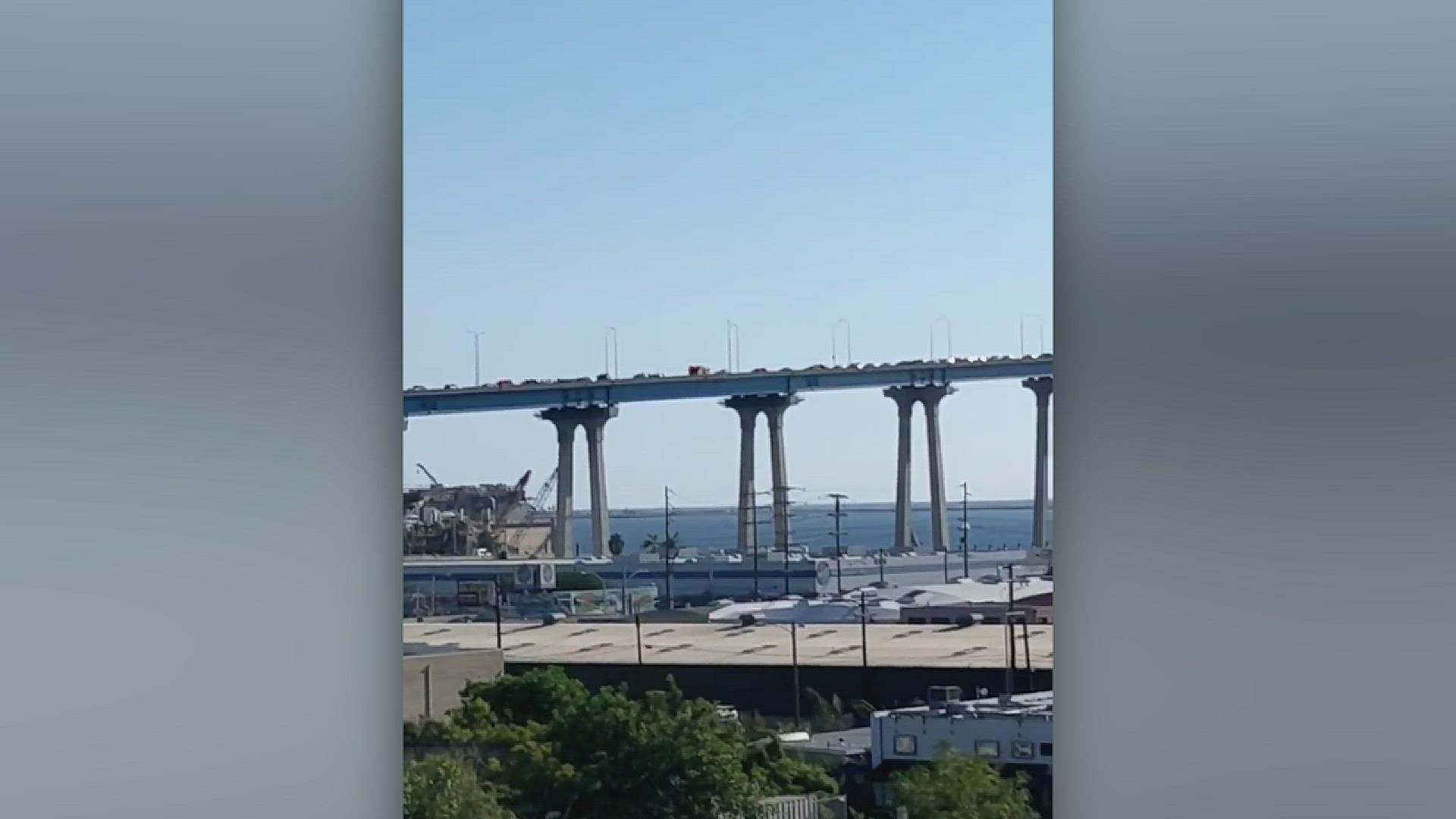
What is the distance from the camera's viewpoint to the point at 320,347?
2.02m

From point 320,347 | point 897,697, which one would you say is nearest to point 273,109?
point 320,347

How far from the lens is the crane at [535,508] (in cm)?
207

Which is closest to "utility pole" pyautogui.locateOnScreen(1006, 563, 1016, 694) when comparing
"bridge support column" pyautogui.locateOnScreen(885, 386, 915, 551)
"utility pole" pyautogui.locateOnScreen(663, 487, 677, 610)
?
"bridge support column" pyautogui.locateOnScreen(885, 386, 915, 551)

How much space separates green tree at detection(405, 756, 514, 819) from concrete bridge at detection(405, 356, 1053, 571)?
0.31 metres

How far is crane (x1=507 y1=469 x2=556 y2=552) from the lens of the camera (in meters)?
2.07

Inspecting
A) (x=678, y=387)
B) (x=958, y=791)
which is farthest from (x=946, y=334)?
(x=958, y=791)

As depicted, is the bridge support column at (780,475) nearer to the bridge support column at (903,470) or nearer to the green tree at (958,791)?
the bridge support column at (903,470)

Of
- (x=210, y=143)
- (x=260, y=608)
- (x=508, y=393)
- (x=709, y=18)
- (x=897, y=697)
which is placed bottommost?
(x=897, y=697)

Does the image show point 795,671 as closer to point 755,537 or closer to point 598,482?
point 755,537

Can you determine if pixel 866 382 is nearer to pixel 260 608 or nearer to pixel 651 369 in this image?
pixel 651 369

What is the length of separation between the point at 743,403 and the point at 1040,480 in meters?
0.40

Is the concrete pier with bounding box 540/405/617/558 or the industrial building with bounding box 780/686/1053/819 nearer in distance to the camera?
the industrial building with bounding box 780/686/1053/819

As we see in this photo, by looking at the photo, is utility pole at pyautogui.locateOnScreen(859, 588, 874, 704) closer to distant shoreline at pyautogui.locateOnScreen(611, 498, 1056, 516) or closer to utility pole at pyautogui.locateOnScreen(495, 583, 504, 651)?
distant shoreline at pyautogui.locateOnScreen(611, 498, 1056, 516)

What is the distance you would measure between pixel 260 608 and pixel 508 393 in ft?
1.35
